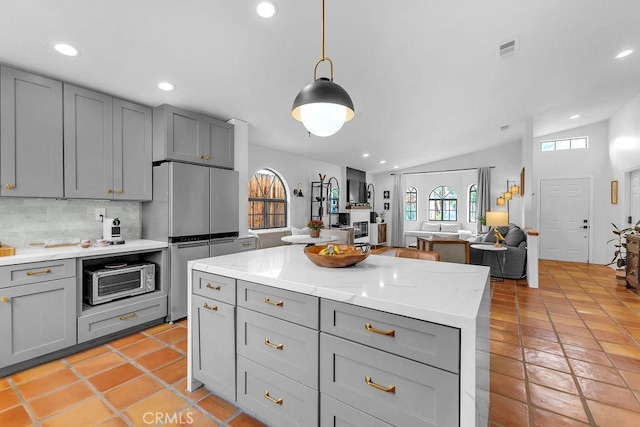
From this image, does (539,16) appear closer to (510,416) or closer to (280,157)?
(510,416)

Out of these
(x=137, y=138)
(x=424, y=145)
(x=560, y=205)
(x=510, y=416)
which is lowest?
(x=510, y=416)

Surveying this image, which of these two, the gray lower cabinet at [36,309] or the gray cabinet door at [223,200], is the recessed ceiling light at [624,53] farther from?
the gray lower cabinet at [36,309]

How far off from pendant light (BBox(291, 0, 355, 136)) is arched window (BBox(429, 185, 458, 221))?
921 cm

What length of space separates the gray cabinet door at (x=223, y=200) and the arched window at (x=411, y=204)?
780 centimetres

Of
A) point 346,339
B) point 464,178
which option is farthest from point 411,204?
point 346,339

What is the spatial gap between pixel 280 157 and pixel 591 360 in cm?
538

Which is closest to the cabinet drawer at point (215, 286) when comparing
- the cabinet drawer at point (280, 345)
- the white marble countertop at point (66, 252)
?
the cabinet drawer at point (280, 345)

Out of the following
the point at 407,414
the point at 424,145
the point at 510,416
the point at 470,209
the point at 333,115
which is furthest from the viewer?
the point at 470,209

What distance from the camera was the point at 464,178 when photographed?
30.9 ft

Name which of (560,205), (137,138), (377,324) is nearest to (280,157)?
(137,138)

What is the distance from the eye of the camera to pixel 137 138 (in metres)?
3.09

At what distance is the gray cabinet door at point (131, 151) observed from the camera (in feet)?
9.62

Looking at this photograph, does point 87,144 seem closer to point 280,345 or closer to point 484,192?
point 280,345

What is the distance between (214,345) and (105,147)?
2352 millimetres
